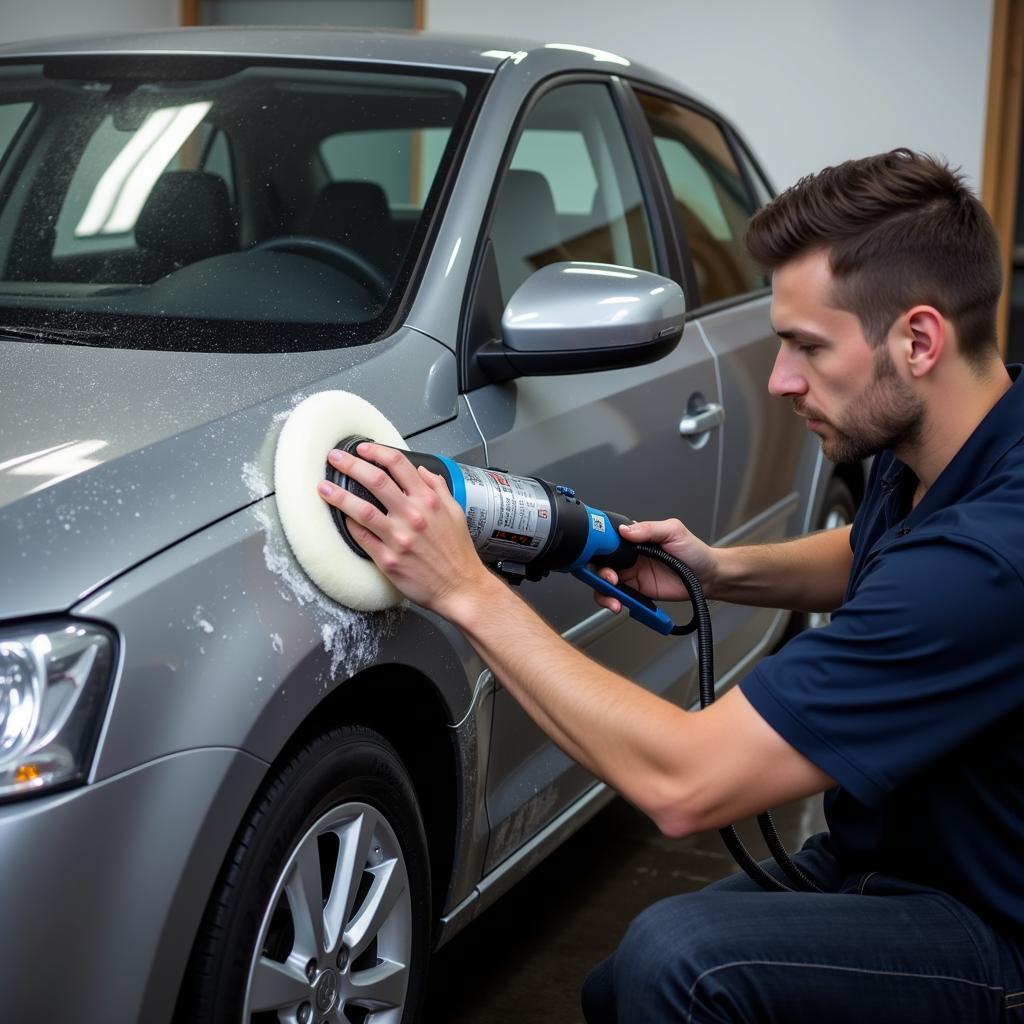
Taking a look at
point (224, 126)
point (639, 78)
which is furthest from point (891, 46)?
point (224, 126)

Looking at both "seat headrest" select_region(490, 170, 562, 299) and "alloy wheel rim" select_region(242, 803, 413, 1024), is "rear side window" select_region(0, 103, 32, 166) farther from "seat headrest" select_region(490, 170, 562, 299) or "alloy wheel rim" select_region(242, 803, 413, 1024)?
"alloy wheel rim" select_region(242, 803, 413, 1024)

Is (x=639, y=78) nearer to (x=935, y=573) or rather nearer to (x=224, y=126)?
(x=224, y=126)

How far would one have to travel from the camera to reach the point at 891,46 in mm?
6262

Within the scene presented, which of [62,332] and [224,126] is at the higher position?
[224,126]

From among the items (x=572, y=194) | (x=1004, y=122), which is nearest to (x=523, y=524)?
(x=572, y=194)

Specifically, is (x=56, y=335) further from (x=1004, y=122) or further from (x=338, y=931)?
(x=1004, y=122)

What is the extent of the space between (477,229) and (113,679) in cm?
93

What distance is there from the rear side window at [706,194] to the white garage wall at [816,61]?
3.11 metres

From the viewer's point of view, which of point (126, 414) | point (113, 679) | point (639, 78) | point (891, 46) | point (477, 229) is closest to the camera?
point (113, 679)

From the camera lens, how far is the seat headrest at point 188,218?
201 centimetres

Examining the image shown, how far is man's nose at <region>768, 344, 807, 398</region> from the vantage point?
1.52 meters

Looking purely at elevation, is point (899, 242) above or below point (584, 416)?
above

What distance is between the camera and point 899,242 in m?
1.46

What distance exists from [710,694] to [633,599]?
0.56 ft
